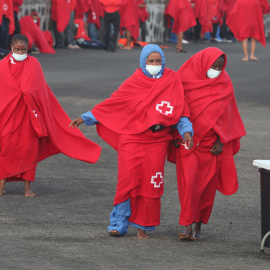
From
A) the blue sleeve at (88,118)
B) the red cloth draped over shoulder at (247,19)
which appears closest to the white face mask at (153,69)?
the blue sleeve at (88,118)

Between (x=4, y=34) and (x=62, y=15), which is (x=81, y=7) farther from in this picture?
(x=4, y=34)

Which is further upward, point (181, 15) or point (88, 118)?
point (88, 118)

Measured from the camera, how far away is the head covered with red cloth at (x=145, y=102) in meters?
6.70

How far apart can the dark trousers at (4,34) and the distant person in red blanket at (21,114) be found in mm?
11863

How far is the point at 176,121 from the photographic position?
6660 mm

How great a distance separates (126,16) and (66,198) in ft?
53.2

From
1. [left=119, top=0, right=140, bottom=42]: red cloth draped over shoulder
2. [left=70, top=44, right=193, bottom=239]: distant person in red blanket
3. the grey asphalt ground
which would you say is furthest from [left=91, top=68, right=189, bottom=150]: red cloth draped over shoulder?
[left=119, top=0, right=140, bottom=42]: red cloth draped over shoulder

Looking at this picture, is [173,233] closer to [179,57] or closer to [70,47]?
[179,57]

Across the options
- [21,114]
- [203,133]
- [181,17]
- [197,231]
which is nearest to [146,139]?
[203,133]

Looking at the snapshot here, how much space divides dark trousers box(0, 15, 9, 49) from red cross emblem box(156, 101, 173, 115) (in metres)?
13.9

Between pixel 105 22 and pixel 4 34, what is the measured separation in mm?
3687

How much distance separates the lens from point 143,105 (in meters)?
6.76

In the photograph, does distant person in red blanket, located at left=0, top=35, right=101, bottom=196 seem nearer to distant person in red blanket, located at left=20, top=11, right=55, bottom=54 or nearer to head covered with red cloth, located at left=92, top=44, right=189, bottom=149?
head covered with red cloth, located at left=92, top=44, right=189, bottom=149

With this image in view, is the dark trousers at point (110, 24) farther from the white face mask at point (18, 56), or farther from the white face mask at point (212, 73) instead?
the white face mask at point (212, 73)
